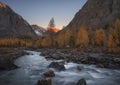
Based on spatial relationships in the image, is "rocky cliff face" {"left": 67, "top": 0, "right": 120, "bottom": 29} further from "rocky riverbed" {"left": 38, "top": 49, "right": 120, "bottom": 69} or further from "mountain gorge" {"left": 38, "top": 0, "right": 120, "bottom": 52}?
"rocky riverbed" {"left": 38, "top": 49, "right": 120, "bottom": 69}

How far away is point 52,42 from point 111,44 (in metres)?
51.4

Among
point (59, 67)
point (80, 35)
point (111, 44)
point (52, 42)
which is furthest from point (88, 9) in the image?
point (59, 67)

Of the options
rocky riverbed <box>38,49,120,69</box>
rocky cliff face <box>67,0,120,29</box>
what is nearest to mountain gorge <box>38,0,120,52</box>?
rocky cliff face <box>67,0,120,29</box>

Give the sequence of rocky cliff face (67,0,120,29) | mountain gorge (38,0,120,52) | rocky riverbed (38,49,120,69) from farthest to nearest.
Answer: rocky cliff face (67,0,120,29) < mountain gorge (38,0,120,52) < rocky riverbed (38,49,120,69)

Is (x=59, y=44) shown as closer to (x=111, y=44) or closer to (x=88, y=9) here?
(x=111, y=44)

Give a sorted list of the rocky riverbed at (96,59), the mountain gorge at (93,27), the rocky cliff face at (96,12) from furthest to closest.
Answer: the rocky cliff face at (96,12) < the mountain gorge at (93,27) < the rocky riverbed at (96,59)

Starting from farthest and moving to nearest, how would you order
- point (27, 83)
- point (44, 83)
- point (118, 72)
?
point (118, 72) < point (27, 83) < point (44, 83)

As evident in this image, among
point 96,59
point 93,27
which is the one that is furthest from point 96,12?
point 96,59

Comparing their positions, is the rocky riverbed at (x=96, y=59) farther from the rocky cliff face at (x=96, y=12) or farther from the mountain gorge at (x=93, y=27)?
the rocky cliff face at (x=96, y=12)

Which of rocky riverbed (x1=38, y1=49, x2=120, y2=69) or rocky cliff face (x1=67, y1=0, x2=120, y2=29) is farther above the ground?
rocky cliff face (x1=67, y1=0, x2=120, y2=29)

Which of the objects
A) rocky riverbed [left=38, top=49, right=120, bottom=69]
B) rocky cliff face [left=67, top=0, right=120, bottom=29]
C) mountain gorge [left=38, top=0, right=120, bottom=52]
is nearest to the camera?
rocky riverbed [left=38, top=49, right=120, bottom=69]

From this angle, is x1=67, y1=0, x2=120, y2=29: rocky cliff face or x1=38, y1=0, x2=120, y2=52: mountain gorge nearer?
x1=38, y1=0, x2=120, y2=52: mountain gorge

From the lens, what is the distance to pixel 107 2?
575ft

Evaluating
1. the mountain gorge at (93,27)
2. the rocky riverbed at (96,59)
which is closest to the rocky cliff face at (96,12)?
the mountain gorge at (93,27)
